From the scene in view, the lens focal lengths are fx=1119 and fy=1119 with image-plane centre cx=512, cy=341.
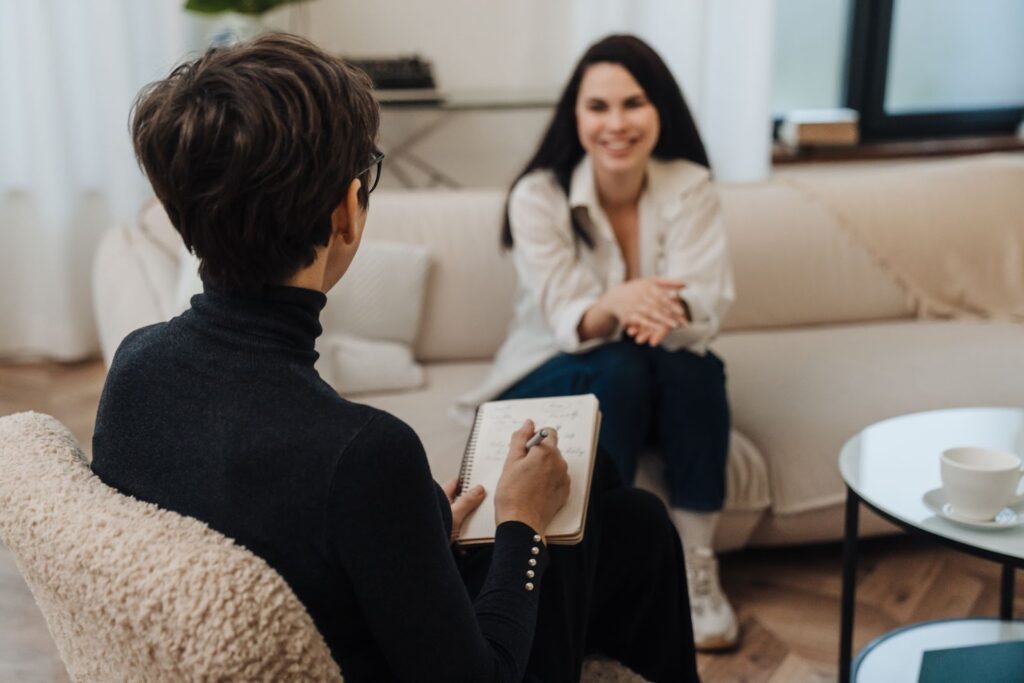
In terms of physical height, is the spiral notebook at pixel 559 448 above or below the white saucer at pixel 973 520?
above

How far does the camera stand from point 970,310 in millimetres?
2602

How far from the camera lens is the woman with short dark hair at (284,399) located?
0.84m

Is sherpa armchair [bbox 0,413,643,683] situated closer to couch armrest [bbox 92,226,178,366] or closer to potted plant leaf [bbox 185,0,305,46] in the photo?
couch armrest [bbox 92,226,178,366]


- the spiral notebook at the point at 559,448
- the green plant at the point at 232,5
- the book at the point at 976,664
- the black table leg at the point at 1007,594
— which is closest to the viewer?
the spiral notebook at the point at 559,448

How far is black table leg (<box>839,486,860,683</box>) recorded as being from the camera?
1.59m

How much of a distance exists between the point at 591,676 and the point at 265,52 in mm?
793

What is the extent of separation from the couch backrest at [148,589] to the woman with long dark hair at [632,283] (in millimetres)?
1072

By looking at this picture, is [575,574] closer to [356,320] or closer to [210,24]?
[356,320]

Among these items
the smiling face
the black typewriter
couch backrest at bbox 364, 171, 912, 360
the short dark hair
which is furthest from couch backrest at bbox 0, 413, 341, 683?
the black typewriter

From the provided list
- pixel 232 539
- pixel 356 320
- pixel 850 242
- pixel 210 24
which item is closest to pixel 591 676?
pixel 232 539

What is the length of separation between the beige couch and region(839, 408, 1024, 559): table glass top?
31 cm

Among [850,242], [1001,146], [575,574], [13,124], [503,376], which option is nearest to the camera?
[575,574]

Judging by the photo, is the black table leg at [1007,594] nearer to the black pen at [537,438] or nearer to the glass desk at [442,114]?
the black pen at [537,438]

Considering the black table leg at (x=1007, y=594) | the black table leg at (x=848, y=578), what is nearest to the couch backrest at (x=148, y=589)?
the black table leg at (x=848, y=578)
